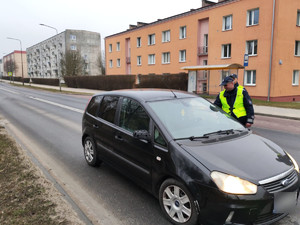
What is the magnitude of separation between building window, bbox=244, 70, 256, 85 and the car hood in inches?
832

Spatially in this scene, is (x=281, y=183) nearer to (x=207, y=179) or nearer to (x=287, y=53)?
(x=207, y=179)

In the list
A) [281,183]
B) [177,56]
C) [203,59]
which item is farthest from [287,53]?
[281,183]

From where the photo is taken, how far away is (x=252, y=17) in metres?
22.8

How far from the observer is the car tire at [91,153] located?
16.1 ft

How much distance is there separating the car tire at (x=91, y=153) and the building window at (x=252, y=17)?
2188cm

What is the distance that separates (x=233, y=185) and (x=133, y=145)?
1530mm

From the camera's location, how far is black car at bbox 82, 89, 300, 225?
100 inches

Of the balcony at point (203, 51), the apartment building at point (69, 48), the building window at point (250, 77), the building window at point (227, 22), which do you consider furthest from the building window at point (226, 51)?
the apartment building at point (69, 48)

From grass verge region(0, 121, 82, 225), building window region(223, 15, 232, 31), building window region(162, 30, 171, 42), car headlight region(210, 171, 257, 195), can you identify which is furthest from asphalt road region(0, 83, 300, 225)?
building window region(162, 30, 171, 42)

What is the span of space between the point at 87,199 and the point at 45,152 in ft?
9.63

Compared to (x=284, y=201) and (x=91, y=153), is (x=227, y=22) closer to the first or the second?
(x=91, y=153)

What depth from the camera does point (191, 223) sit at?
9.17 feet

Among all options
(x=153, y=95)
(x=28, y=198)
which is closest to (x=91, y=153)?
(x=28, y=198)

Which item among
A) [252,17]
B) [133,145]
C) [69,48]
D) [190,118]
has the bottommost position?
[133,145]
